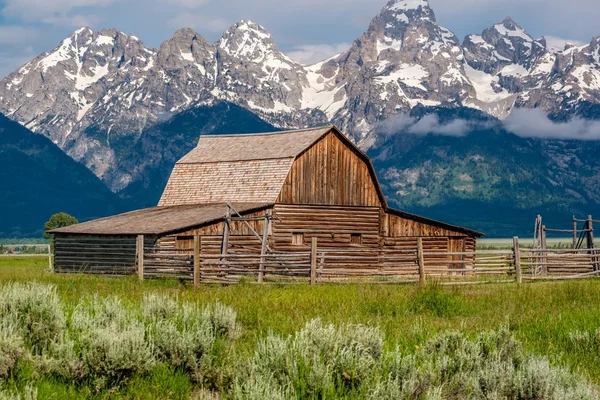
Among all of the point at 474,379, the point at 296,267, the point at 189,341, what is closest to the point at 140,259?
the point at 296,267

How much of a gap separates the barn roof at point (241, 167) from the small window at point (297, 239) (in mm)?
2343

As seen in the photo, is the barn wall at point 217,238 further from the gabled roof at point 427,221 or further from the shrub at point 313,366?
the shrub at point 313,366

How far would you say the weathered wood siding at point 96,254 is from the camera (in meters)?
37.9

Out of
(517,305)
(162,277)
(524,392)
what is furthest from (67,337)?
(162,277)

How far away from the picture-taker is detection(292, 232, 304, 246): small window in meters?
42.7

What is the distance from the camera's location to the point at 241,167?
45281 mm

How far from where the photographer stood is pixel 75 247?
41250 millimetres

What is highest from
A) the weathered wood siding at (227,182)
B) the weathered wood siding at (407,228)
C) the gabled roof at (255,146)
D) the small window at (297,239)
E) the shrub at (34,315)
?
the gabled roof at (255,146)

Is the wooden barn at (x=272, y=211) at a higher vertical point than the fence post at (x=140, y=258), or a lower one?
higher

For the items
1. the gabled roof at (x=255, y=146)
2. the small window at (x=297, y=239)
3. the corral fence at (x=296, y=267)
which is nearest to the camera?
the corral fence at (x=296, y=267)

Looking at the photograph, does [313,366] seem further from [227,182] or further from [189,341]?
[227,182]

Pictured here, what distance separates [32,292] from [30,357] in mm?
2093

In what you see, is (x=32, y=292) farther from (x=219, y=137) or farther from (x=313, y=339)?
(x=219, y=137)

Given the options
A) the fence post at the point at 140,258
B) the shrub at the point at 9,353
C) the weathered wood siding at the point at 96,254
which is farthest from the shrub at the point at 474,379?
the weathered wood siding at the point at 96,254
